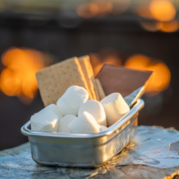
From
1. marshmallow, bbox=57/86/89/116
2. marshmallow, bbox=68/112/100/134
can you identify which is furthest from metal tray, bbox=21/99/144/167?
marshmallow, bbox=57/86/89/116

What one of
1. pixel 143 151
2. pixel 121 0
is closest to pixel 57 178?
pixel 143 151

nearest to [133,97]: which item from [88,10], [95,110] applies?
[95,110]

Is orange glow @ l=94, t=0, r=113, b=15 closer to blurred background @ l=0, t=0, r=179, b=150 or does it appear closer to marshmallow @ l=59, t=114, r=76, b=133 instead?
blurred background @ l=0, t=0, r=179, b=150

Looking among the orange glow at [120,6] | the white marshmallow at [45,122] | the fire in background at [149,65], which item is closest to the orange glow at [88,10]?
the orange glow at [120,6]

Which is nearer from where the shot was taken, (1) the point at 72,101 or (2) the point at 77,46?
(1) the point at 72,101

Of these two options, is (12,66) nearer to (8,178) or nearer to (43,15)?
(43,15)

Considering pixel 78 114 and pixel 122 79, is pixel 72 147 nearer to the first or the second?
pixel 78 114
